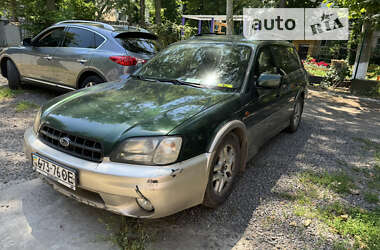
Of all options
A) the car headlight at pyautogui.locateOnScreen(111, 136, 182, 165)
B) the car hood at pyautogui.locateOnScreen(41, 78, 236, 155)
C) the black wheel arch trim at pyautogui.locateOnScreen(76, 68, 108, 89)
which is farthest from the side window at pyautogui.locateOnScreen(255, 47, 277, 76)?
the black wheel arch trim at pyautogui.locateOnScreen(76, 68, 108, 89)

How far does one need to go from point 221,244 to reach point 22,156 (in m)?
2.66

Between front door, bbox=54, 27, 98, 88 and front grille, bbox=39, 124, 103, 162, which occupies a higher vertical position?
front door, bbox=54, 27, 98, 88

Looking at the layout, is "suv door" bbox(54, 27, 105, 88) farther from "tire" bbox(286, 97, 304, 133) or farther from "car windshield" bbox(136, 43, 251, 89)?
"tire" bbox(286, 97, 304, 133)

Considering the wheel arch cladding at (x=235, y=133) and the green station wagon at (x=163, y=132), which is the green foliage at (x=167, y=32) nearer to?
the green station wagon at (x=163, y=132)

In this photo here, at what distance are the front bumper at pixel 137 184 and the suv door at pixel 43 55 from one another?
4.05m

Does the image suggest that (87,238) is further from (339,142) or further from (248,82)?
(339,142)

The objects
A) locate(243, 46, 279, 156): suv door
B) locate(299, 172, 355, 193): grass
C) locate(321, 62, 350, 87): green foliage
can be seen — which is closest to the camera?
locate(243, 46, 279, 156): suv door

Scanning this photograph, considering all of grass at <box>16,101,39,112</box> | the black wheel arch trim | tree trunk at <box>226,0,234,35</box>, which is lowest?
grass at <box>16,101,39,112</box>

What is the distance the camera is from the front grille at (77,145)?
2.17 metres

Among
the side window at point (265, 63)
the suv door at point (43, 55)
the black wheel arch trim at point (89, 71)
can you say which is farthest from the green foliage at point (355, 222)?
the suv door at point (43, 55)

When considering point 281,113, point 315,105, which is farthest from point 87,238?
point 315,105

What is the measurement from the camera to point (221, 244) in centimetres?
234

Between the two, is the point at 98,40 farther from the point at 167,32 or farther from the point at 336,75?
the point at 336,75

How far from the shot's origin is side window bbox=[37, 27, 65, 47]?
578 cm
